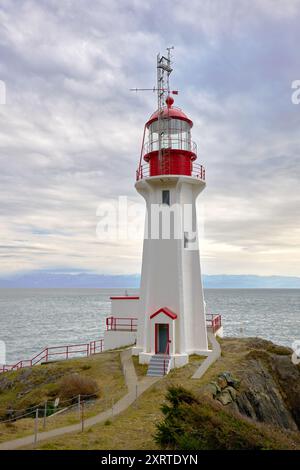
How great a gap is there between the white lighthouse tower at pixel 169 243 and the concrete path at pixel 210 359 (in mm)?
769

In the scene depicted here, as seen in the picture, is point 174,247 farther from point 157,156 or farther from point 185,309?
point 157,156

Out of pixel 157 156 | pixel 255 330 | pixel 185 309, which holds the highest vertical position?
pixel 157 156

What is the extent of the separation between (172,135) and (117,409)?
48.6ft

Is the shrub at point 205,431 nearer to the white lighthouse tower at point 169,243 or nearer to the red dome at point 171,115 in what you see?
the white lighthouse tower at point 169,243

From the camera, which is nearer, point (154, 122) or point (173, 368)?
point (173, 368)

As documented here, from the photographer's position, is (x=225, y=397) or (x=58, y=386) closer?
(x=225, y=397)

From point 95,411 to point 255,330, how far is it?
54.4 m

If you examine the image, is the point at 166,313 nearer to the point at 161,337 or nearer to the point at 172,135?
the point at 161,337

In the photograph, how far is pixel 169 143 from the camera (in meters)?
22.9

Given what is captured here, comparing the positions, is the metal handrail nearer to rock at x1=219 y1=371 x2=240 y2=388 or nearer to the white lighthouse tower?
the white lighthouse tower

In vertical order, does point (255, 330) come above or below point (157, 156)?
below

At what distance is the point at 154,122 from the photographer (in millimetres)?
23328

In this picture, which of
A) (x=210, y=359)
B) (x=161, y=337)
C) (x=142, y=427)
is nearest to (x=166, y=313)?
(x=161, y=337)

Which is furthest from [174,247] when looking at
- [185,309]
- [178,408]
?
[178,408]
